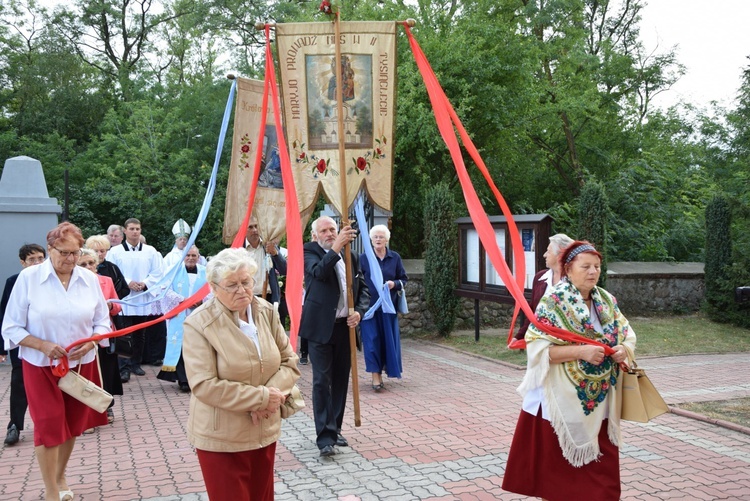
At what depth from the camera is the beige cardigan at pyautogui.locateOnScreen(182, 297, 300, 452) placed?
3.11 m

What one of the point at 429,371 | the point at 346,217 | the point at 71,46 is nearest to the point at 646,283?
the point at 429,371

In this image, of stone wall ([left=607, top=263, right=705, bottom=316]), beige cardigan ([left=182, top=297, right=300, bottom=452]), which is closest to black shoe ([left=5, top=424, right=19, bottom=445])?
beige cardigan ([left=182, top=297, right=300, bottom=452])

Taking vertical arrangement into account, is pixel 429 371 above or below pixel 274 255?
below

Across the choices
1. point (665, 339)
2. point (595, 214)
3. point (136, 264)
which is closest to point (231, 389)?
point (136, 264)

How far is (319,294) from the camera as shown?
5727 mm

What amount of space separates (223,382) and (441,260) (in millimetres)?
10226

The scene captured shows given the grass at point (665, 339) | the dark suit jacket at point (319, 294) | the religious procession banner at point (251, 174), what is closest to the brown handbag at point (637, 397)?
the dark suit jacket at point (319, 294)

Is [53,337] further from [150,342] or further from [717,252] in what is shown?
[717,252]

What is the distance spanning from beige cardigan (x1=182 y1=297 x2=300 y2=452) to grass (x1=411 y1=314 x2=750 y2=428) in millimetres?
7256

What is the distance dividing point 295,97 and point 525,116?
47.6ft

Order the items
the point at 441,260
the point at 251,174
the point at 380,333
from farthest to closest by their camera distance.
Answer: the point at 441,260 < the point at 380,333 < the point at 251,174

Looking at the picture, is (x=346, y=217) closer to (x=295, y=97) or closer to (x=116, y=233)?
(x=295, y=97)

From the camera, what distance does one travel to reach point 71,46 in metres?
30.2

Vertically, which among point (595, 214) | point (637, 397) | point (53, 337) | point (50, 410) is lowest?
point (50, 410)
